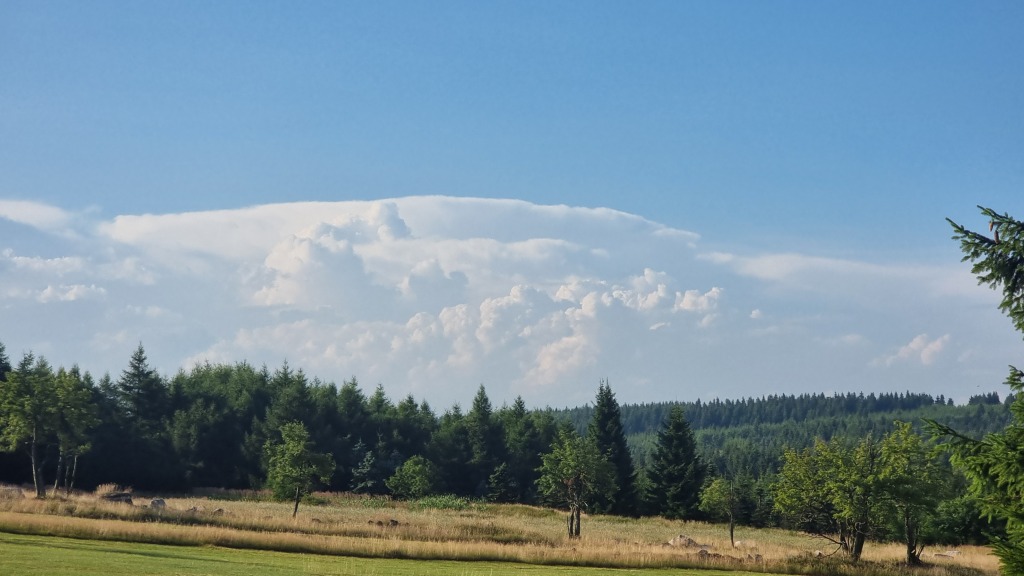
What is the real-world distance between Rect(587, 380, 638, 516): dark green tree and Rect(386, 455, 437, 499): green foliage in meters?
17.5

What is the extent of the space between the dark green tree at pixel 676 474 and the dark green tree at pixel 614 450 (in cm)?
271

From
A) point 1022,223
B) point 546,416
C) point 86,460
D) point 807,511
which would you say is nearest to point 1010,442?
point 1022,223

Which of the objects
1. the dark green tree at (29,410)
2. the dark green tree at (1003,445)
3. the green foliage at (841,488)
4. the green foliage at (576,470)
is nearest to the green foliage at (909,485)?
the green foliage at (841,488)

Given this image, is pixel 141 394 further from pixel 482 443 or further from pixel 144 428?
pixel 482 443

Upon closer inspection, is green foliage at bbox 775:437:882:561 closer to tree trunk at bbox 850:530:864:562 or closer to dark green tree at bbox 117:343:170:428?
tree trunk at bbox 850:530:864:562

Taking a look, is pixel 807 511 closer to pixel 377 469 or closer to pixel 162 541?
pixel 162 541

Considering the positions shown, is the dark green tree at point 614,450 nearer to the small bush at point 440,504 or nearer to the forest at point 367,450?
the forest at point 367,450

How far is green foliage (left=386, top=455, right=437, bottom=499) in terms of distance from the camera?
87.6 m

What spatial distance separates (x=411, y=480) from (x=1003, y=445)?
7693 centimetres

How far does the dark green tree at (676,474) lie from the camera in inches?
3469

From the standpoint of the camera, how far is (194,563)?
98.0 feet

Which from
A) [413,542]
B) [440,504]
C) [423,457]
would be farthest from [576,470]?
[423,457]

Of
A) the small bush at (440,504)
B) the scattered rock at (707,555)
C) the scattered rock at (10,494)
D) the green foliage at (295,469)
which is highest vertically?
the green foliage at (295,469)

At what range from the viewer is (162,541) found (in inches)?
1537
